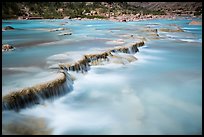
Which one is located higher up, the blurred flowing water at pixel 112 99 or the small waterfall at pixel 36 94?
the small waterfall at pixel 36 94

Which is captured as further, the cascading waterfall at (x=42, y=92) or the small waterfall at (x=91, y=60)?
the small waterfall at (x=91, y=60)

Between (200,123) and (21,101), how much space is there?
543 cm

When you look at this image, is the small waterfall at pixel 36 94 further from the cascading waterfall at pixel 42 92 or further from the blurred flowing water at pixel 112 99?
the blurred flowing water at pixel 112 99

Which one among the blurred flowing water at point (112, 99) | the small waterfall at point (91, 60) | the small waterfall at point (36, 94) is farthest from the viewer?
the small waterfall at point (91, 60)

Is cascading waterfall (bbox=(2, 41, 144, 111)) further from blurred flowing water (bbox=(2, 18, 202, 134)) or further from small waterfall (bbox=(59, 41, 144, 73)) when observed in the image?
blurred flowing water (bbox=(2, 18, 202, 134))

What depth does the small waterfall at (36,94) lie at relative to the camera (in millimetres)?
7796

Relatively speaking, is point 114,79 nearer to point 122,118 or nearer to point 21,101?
point 122,118

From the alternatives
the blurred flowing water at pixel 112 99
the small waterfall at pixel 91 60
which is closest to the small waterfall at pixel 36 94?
the blurred flowing water at pixel 112 99

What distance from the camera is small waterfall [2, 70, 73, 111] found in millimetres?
7796

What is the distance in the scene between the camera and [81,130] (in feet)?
24.2

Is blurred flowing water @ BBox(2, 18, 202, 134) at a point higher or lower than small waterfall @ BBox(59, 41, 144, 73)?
lower

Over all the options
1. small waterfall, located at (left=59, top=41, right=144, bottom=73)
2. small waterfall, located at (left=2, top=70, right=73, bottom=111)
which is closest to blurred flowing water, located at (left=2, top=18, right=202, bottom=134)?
small waterfall, located at (left=2, top=70, right=73, bottom=111)

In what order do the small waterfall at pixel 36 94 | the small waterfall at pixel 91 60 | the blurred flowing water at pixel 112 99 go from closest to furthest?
the blurred flowing water at pixel 112 99, the small waterfall at pixel 36 94, the small waterfall at pixel 91 60

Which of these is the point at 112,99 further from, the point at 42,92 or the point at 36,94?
the point at 36,94
